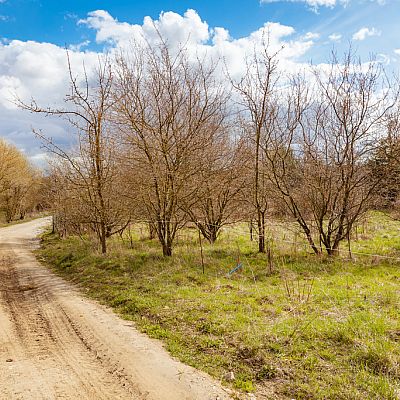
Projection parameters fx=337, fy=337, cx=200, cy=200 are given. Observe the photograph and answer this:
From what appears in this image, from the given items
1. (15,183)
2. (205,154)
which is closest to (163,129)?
(205,154)

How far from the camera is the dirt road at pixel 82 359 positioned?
153 inches

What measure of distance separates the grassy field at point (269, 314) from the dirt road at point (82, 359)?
13.3 inches

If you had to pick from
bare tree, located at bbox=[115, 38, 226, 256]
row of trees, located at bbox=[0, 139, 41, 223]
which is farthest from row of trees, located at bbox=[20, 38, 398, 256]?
row of trees, located at bbox=[0, 139, 41, 223]

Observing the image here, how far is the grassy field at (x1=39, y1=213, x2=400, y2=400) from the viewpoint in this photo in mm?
4133

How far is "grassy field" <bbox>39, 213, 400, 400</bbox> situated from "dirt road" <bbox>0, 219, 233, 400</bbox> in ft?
1.11

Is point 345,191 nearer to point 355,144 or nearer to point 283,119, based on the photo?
point 355,144

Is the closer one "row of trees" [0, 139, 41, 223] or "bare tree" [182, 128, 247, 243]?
"bare tree" [182, 128, 247, 243]

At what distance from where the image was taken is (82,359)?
4664 mm

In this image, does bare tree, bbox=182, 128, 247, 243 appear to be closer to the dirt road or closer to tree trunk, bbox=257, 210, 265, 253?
tree trunk, bbox=257, 210, 265, 253

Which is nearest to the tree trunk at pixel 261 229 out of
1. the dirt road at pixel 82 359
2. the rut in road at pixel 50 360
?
the dirt road at pixel 82 359

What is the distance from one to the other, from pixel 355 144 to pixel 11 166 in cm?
3283

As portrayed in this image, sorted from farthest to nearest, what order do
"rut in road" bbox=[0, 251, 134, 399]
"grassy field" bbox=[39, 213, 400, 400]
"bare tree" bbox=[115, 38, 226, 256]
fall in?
"bare tree" bbox=[115, 38, 226, 256], "grassy field" bbox=[39, 213, 400, 400], "rut in road" bbox=[0, 251, 134, 399]

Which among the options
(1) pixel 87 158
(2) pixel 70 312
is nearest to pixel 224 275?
(2) pixel 70 312

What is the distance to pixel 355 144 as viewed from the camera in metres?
11.2
